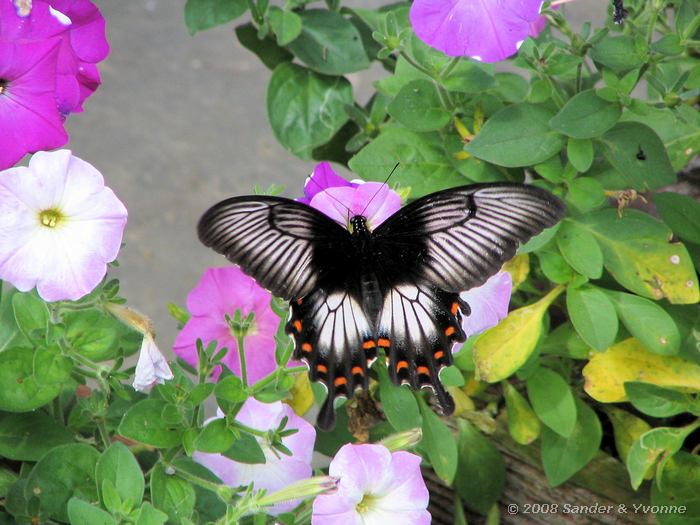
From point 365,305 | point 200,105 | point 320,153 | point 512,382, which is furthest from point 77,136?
point 365,305

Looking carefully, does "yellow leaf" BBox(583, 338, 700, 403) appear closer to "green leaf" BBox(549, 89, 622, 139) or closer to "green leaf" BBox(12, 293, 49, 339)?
"green leaf" BBox(549, 89, 622, 139)

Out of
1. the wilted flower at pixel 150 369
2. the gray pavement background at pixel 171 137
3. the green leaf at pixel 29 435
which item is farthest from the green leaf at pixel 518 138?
the gray pavement background at pixel 171 137

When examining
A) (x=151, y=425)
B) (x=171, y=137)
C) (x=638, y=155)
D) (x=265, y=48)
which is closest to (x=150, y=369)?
(x=151, y=425)

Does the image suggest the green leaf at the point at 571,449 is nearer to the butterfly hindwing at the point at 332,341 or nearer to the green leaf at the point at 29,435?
the butterfly hindwing at the point at 332,341

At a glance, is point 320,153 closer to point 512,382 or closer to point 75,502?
point 512,382

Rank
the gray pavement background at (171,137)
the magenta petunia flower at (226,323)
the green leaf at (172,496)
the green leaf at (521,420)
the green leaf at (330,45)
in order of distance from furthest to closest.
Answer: the gray pavement background at (171,137), the green leaf at (330,45), the green leaf at (521,420), the magenta petunia flower at (226,323), the green leaf at (172,496)

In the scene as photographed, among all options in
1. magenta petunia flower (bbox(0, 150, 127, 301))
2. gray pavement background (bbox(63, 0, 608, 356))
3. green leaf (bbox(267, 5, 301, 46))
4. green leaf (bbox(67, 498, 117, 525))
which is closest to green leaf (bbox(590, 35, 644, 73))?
green leaf (bbox(267, 5, 301, 46))

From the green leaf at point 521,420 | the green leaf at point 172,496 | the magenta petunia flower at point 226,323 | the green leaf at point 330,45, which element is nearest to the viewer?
the green leaf at point 172,496

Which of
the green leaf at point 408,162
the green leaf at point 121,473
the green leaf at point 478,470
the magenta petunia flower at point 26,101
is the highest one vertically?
the magenta petunia flower at point 26,101
